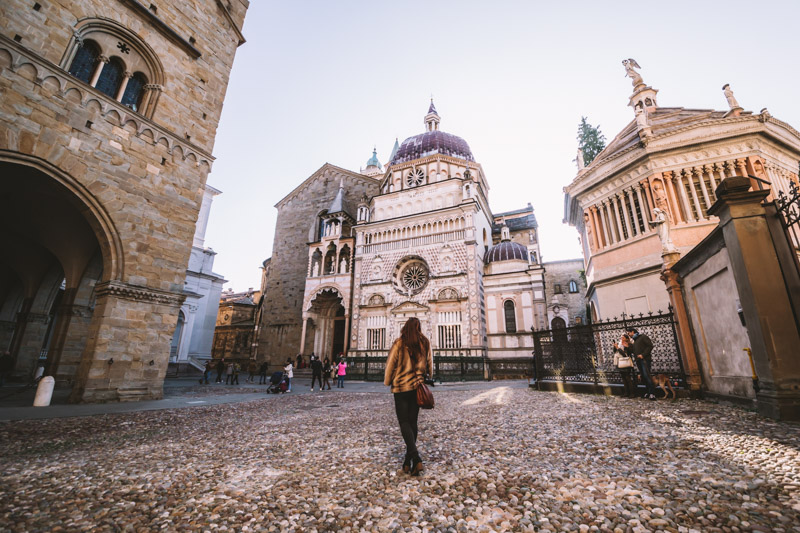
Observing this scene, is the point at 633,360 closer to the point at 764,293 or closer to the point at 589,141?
the point at 764,293

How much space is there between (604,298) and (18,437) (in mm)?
18343

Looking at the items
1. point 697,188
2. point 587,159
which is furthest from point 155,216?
point 587,159

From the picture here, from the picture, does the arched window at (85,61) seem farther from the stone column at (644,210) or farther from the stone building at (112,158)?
the stone column at (644,210)

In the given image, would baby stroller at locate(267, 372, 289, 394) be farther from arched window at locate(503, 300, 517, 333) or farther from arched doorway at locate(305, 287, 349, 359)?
arched window at locate(503, 300, 517, 333)

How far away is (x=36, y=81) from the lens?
295 inches

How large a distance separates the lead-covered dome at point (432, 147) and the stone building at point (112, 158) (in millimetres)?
20053

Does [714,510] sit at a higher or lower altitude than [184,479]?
higher

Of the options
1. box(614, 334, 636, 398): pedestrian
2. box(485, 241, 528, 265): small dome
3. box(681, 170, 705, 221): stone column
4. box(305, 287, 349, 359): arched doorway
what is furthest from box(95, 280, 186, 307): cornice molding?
box(485, 241, 528, 265): small dome

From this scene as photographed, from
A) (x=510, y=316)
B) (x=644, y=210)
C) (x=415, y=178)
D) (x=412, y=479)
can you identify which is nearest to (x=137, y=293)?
(x=412, y=479)

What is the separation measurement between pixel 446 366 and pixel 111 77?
67.4ft

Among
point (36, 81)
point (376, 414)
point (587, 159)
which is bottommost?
point (376, 414)

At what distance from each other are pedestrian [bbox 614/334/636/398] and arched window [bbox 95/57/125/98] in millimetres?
16349

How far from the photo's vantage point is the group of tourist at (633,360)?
7.92 meters

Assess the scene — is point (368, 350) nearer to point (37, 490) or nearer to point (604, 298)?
point (604, 298)
